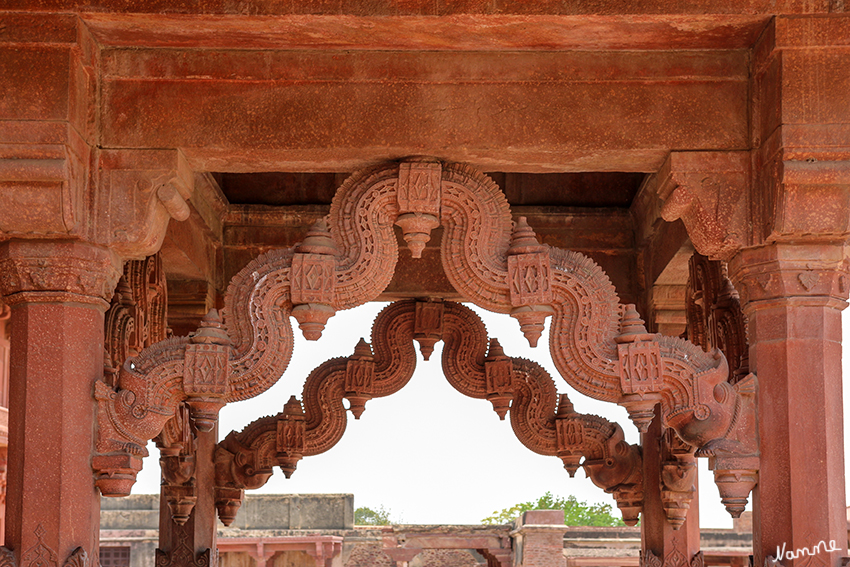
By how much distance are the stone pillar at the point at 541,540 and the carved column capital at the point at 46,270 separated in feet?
45.7

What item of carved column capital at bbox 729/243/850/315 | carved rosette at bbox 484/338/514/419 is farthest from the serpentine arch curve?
carved rosette at bbox 484/338/514/419

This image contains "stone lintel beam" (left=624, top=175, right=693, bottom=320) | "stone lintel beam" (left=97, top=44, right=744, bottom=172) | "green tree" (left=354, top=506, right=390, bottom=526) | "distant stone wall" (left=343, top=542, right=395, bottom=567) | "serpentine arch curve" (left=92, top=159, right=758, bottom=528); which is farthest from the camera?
"green tree" (left=354, top=506, right=390, bottom=526)

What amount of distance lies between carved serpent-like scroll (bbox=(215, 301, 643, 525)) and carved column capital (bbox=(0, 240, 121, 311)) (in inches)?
152

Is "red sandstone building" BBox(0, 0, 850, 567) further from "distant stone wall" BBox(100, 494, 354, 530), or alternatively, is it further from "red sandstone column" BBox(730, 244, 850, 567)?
"distant stone wall" BBox(100, 494, 354, 530)

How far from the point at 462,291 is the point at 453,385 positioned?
126 inches

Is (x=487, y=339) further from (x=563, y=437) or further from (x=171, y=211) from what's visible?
(x=171, y=211)

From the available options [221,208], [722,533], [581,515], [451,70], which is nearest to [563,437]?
[221,208]

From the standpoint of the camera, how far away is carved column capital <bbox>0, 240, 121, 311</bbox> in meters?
5.64

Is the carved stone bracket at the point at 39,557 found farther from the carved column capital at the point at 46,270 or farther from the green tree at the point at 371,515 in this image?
the green tree at the point at 371,515

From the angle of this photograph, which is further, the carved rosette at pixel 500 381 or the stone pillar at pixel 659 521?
the carved rosette at pixel 500 381

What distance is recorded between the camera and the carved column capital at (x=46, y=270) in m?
5.64

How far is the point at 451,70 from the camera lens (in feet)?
19.3

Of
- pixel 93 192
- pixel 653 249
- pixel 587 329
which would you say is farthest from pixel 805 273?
pixel 93 192

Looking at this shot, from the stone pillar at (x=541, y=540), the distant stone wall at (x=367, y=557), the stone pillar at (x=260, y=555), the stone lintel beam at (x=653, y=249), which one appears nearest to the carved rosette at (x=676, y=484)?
the stone lintel beam at (x=653, y=249)
